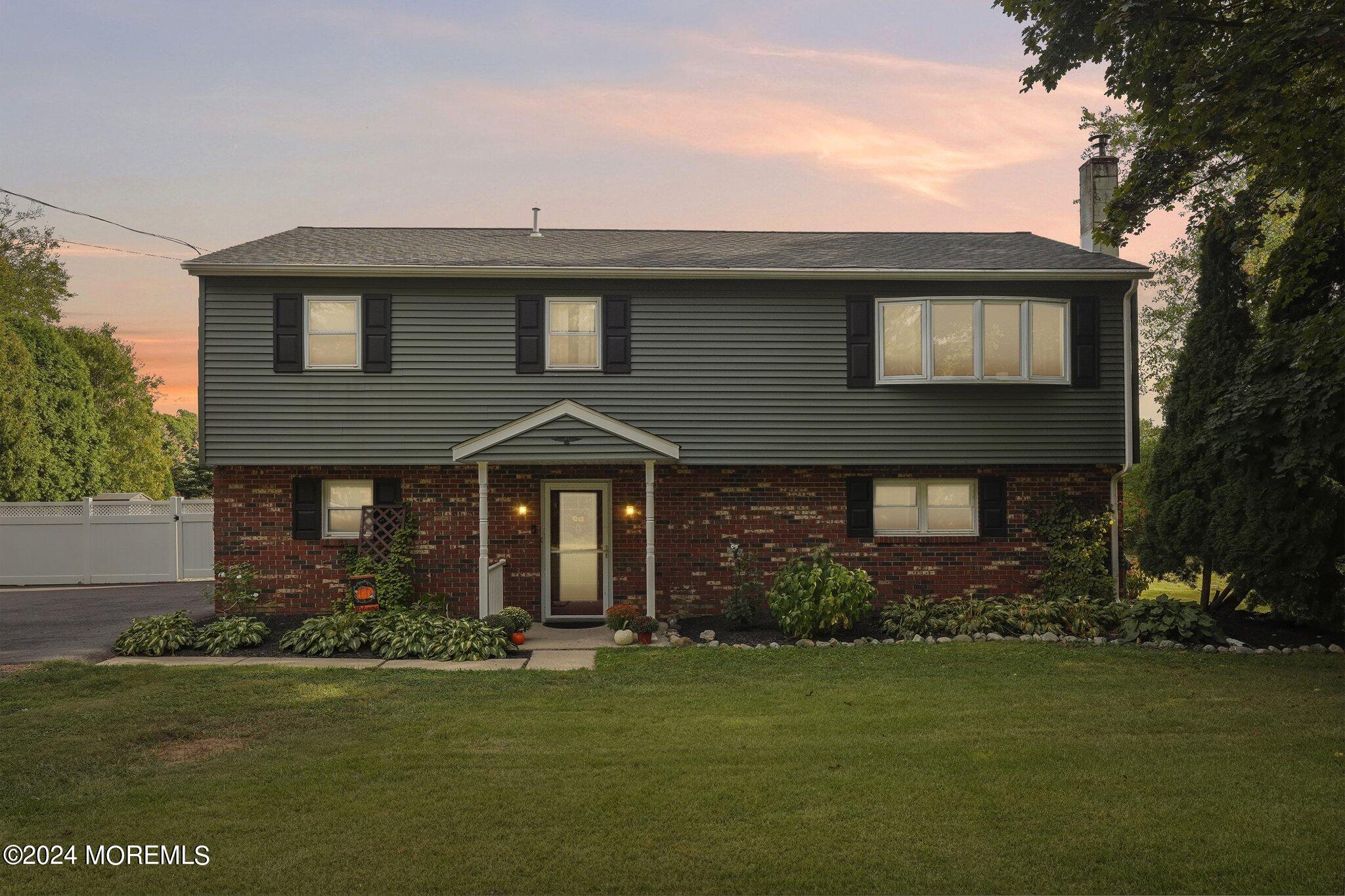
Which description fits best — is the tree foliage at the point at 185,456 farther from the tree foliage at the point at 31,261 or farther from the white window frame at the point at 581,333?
the white window frame at the point at 581,333

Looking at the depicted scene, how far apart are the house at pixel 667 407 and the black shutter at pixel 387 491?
0.11 feet

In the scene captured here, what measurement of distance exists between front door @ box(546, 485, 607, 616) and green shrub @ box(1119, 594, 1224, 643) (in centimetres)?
697

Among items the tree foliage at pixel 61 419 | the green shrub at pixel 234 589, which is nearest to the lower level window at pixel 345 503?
the green shrub at pixel 234 589

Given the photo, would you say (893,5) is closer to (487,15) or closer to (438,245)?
(487,15)

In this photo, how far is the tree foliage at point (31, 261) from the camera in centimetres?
2858

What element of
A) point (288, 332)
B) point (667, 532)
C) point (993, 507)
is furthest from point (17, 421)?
point (993, 507)

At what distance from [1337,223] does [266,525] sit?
46.4 feet

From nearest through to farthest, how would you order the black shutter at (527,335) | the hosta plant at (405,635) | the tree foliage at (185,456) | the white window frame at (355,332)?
the hosta plant at (405,635) < the white window frame at (355,332) < the black shutter at (527,335) < the tree foliage at (185,456)

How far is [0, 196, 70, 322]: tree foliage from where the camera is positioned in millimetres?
28580

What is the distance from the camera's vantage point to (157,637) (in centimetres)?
1080

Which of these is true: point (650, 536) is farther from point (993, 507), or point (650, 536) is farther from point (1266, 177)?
point (1266, 177)

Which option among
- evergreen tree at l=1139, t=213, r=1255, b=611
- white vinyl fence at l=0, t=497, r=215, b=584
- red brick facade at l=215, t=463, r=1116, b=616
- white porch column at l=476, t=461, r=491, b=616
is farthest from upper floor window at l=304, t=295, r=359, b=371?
evergreen tree at l=1139, t=213, r=1255, b=611

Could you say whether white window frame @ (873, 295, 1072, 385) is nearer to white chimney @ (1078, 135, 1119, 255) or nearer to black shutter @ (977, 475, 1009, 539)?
black shutter @ (977, 475, 1009, 539)

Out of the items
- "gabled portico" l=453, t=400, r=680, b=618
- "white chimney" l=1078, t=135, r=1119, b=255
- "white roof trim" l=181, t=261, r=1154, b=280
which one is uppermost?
"white chimney" l=1078, t=135, r=1119, b=255
